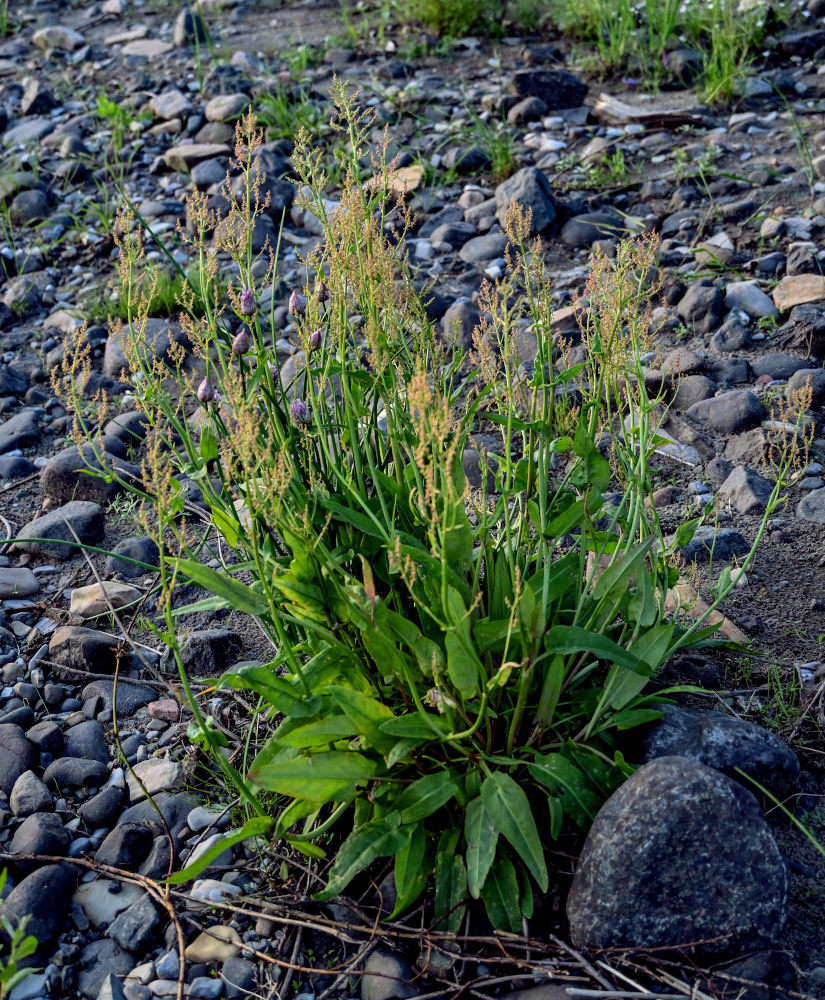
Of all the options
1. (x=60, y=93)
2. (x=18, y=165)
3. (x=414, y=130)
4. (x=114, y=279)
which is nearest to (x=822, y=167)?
(x=414, y=130)

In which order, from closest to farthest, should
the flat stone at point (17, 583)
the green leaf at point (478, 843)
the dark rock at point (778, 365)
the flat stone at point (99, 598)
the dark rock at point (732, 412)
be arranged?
the green leaf at point (478, 843) → the flat stone at point (99, 598) → the flat stone at point (17, 583) → the dark rock at point (732, 412) → the dark rock at point (778, 365)

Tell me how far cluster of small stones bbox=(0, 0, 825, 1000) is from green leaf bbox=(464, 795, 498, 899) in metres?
0.21

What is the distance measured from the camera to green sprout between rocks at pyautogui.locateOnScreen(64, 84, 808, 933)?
2.07 metres

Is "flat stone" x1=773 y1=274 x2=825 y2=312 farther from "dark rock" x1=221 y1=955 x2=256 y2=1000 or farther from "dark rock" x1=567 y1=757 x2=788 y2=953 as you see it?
"dark rock" x1=221 y1=955 x2=256 y2=1000

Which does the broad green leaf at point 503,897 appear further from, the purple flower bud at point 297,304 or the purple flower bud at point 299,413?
the purple flower bud at point 297,304

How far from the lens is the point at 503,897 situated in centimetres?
210

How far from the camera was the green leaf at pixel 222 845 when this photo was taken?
2.03 metres

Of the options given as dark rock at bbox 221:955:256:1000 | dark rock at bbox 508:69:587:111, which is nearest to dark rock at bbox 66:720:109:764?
dark rock at bbox 221:955:256:1000

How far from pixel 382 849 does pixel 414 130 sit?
496 cm

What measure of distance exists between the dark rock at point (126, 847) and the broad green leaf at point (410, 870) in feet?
2.24

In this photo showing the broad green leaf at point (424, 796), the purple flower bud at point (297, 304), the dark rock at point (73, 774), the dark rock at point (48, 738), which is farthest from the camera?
the dark rock at point (48, 738)

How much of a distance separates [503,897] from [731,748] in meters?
0.61

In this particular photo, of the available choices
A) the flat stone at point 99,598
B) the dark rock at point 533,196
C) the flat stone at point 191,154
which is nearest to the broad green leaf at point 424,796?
the flat stone at point 99,598

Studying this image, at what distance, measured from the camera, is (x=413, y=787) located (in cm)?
212
